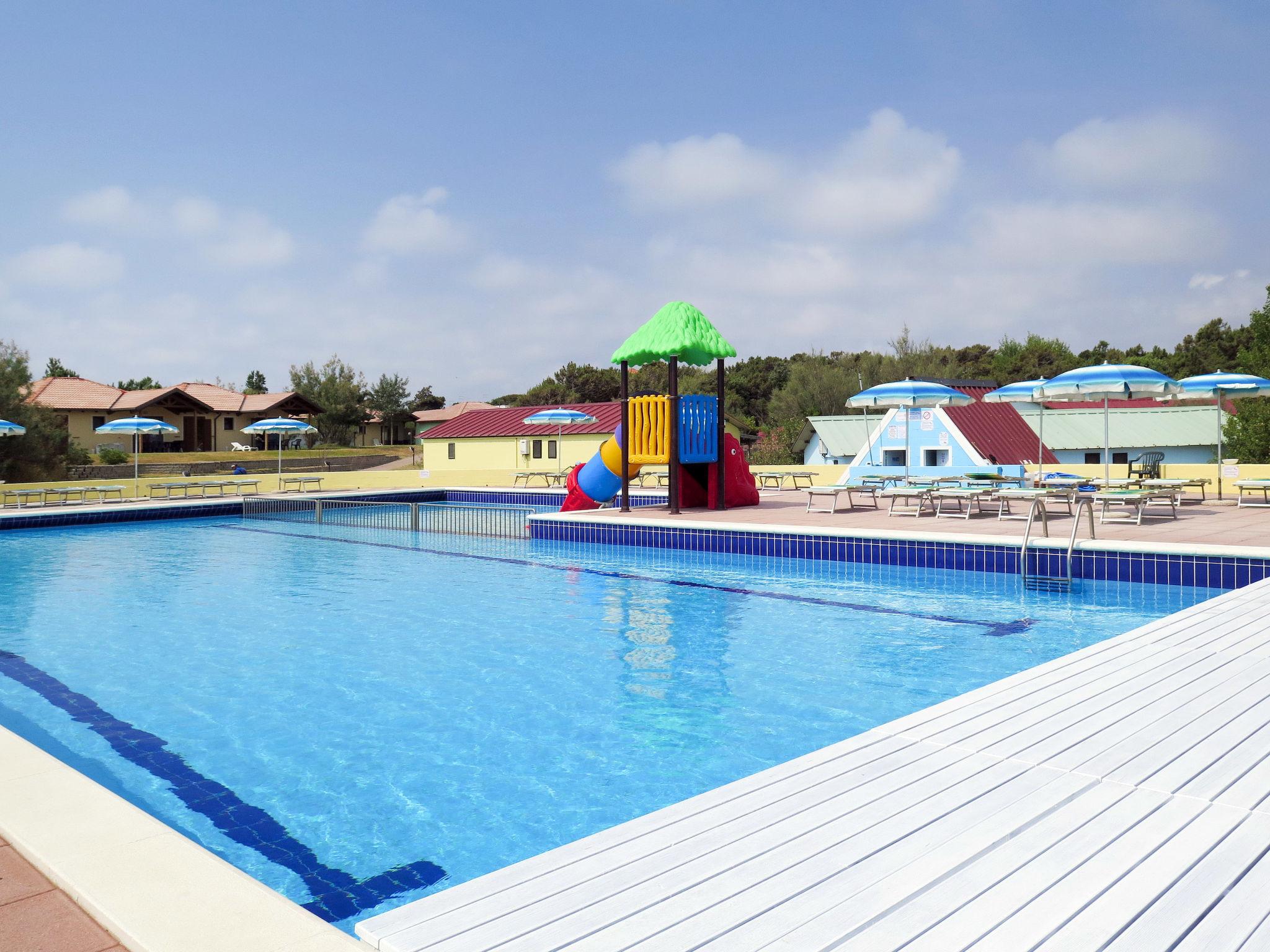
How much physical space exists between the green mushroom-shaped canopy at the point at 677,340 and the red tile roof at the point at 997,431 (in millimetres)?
16904

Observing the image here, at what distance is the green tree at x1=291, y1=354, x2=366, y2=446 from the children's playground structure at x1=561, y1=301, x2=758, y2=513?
4321cm

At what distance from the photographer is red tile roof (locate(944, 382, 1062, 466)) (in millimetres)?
28797

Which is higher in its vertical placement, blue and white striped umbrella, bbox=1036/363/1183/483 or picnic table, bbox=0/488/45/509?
blue and white striped umbrella, bbox=1036/363/1183/483

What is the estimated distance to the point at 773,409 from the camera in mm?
49031

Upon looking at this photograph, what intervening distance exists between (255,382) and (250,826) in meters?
92.2

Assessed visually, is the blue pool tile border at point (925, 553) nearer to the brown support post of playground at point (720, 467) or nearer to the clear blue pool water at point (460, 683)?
the clear blue pool water at point (460, 683)

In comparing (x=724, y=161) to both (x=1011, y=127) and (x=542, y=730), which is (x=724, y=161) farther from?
(x=542, y=730)

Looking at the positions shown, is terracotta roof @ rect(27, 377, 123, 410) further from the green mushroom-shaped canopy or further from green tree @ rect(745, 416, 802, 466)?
the green mushroom-shaped canopy

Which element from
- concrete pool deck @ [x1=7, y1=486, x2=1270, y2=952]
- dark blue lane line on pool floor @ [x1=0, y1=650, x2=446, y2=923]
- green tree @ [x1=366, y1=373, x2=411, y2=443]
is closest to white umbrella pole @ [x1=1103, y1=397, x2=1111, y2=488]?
concrete pool deck @ [x1=7, y1=486, x2=1270, y2=952]

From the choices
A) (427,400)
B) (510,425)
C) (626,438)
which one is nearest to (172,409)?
(510,425)

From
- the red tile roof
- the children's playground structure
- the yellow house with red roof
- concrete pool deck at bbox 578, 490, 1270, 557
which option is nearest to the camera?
concrete pool deck at bbox 578, 490, 1270, 557

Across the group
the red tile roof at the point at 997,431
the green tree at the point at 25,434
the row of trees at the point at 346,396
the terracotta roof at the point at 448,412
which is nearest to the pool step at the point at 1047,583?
the red tile roof at the point at 997,431

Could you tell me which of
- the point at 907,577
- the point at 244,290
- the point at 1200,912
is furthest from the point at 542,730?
the point at 244,290

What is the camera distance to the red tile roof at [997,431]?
28.8 metres
